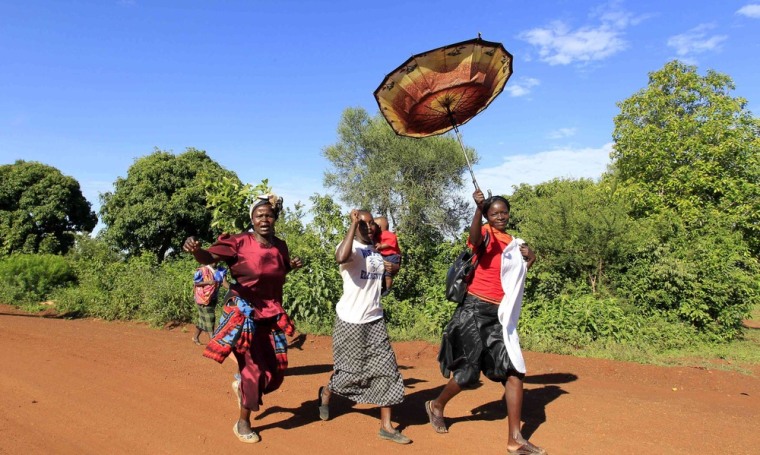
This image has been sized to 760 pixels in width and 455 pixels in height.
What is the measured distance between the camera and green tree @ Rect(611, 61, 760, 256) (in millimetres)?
15047

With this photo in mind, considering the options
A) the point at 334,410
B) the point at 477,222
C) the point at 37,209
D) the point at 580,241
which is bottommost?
the point at 334,410

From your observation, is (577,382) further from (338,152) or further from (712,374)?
(338,152)

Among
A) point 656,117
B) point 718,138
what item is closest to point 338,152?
point 656,117

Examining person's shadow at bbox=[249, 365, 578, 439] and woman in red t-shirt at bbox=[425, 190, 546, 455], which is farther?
person's shadow at bbox=[249, 365, 578, 439]

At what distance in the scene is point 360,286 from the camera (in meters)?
4.30

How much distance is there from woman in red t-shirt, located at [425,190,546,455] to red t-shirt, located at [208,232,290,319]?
1446mm

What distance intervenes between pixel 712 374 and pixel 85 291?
13.4 m

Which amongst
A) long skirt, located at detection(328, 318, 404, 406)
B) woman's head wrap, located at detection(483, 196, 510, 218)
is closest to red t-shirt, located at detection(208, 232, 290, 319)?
long skirt, located at detection(328, 318, 404, 406)

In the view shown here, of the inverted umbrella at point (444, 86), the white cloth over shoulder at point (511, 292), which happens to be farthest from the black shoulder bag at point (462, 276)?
the inverted umbrella at point (444, 86)

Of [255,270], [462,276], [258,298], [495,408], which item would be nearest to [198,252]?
[255,270]

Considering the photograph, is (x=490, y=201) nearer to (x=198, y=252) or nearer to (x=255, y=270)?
(x=255, y=270)

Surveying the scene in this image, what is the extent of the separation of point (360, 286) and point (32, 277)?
1459 centimetres

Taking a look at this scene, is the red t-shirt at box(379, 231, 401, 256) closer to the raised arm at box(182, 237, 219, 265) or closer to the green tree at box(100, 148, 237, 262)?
the raised arm at box(182, 237, 219, 265)

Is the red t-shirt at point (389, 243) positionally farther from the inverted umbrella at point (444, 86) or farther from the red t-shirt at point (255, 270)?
the red t-shirt at point (255, 270)
